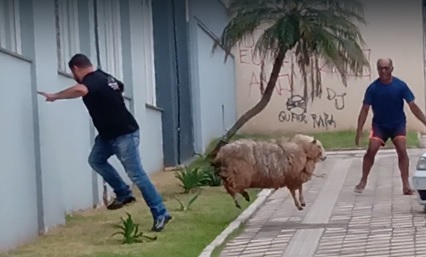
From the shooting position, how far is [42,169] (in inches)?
430

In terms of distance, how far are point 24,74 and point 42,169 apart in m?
1.04

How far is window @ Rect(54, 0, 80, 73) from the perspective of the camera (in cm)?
1271

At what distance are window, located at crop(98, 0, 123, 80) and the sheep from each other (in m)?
4.32

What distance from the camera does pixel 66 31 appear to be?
520 inches

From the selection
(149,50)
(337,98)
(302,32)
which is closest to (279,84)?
(337,98)

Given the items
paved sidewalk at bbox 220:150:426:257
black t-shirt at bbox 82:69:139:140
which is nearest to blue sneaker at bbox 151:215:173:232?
paved sidewalk at bbox 220:150:426:257

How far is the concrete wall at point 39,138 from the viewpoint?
32.4 feet

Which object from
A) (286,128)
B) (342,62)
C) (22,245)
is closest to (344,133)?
(286,128)

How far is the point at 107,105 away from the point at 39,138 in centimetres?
85

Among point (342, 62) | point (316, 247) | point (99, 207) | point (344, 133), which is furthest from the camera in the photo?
point (344, 133)

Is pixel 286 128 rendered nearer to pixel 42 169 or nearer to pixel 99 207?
pixel 99 207

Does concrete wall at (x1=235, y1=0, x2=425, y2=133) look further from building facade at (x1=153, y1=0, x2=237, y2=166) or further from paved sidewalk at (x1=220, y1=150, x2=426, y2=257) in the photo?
paved sidewalk at (x1=220, y1=150, x2=426, y2=257)

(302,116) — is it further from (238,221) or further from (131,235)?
(131,235)

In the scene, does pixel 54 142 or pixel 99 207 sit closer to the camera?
pixel 54 142
